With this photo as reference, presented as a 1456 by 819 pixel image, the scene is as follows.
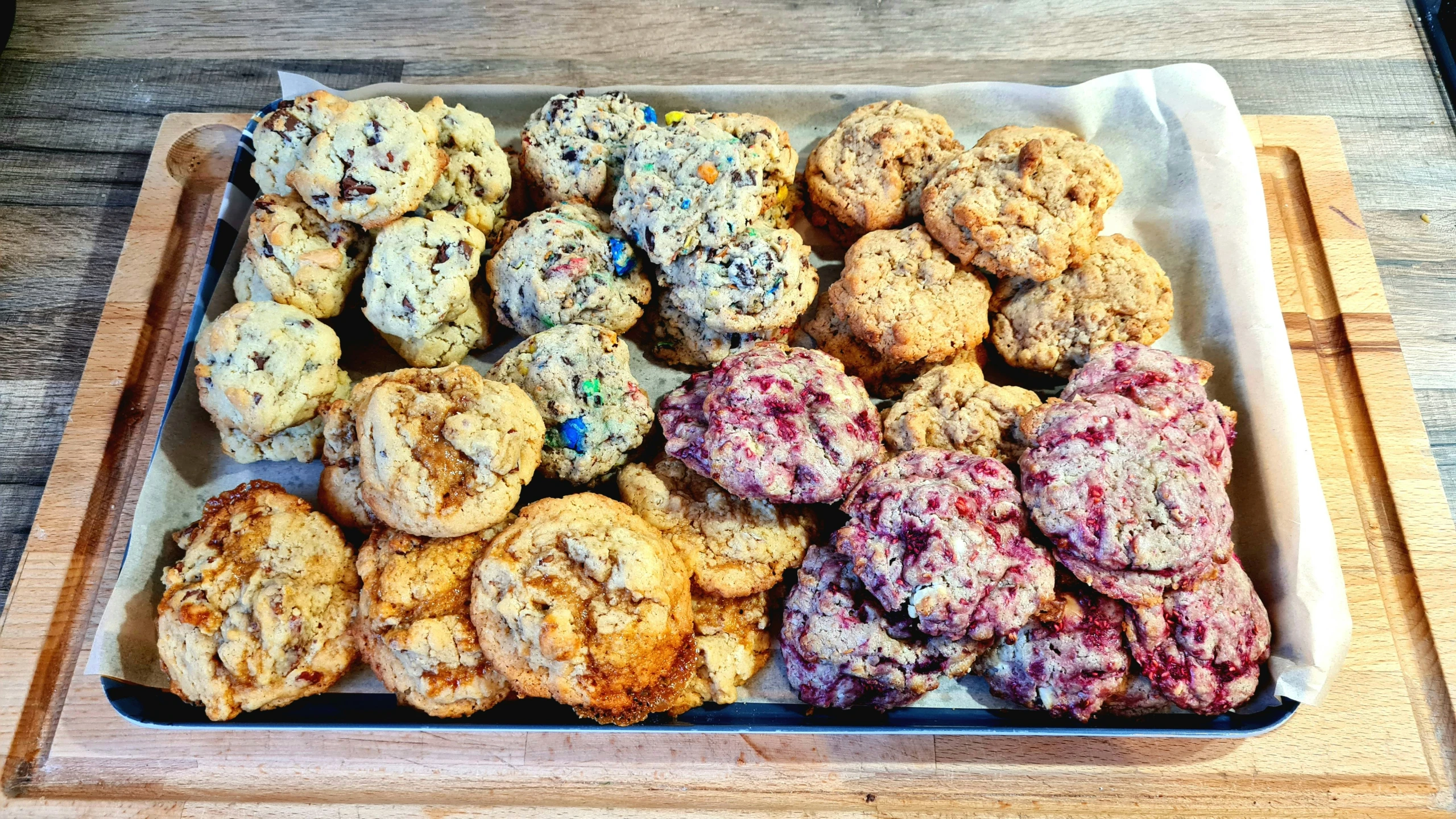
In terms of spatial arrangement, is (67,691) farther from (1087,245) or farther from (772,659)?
(1087,245)

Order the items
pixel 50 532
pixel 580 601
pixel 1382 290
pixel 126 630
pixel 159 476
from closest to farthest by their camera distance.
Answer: pixel 580 601, pixel 126 630, pixel 159 476, pixel 50 532, pixel 1382 290

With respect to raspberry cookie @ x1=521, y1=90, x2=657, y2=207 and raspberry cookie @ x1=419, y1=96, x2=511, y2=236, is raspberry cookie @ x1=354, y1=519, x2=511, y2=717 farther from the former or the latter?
raspberry cookie @ x1=521, y1=90, x2=657, y2=207

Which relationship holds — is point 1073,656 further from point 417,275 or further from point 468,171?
point 468,171

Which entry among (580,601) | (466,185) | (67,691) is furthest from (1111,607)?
(67,691)

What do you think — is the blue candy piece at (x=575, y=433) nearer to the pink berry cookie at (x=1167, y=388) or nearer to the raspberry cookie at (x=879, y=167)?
the raspberry cookie at (x=879, y=167)

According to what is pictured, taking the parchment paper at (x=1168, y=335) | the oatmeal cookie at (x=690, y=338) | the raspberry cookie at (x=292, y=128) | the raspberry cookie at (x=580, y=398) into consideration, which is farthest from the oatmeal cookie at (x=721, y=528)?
the raspberry cookie at (x=292, y=128)

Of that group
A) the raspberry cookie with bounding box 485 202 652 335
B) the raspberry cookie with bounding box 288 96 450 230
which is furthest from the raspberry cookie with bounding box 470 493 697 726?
the raspberry cookie with bounding box 288 96 450 230

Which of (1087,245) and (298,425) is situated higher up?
(1087,245)
